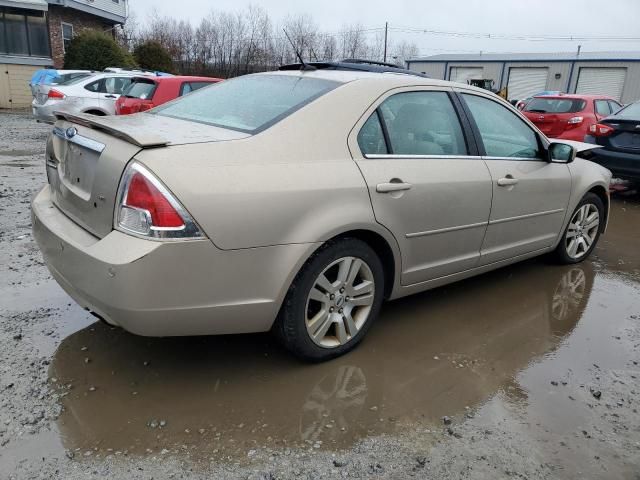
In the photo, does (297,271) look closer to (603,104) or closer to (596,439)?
(596,439)

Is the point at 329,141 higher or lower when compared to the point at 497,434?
higher

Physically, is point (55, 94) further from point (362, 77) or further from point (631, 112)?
point (631, 112)

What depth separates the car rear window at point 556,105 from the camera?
1141cm

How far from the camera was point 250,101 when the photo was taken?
128 inches

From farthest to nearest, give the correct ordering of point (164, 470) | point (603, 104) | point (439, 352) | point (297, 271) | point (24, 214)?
point (603, 104) < point (24, 214) < point (439, 352) < point (297, 271) < point (164, 470)

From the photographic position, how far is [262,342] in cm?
332

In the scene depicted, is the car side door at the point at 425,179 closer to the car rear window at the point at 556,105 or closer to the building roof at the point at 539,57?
the car rear window at the point at 556,105

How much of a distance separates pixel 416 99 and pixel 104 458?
2649 millimetres

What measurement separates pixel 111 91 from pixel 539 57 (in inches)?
1299

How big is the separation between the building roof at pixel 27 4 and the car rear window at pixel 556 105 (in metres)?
20.3

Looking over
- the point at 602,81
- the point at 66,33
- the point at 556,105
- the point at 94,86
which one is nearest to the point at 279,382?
the point at 556,105

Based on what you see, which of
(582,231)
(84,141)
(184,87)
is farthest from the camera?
(184,87)

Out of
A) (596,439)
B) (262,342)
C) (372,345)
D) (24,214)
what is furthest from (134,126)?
(24,214)

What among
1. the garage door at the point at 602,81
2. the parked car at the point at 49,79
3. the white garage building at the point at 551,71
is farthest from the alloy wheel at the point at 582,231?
the garage door at the point at 602,81
